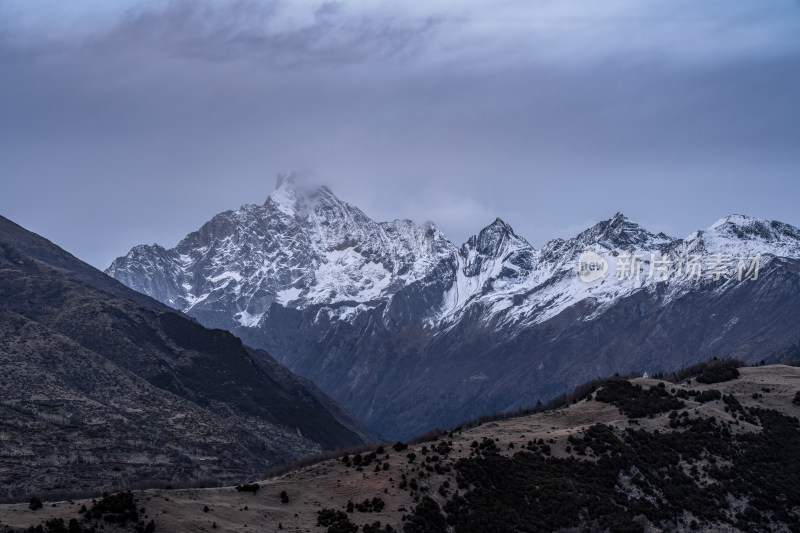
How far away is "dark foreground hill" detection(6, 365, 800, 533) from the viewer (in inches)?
4353

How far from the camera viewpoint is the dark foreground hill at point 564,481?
363 feet

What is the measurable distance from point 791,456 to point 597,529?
2119 inches

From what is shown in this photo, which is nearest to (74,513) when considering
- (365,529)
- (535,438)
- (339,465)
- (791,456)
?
(365,529)

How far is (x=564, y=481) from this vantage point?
135875 millimetres

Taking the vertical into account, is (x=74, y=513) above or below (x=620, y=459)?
below

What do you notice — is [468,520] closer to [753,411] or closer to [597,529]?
[597,529]

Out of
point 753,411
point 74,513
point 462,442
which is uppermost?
point 753,411

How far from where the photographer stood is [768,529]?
13788cm

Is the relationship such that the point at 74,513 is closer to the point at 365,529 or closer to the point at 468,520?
the point at 365,529

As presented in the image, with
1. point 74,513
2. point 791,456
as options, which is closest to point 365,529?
point 74,513

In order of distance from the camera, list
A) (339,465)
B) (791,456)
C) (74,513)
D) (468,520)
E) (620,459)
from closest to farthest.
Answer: (74,513), (468,520), (339,465), (620,459), (791,456)

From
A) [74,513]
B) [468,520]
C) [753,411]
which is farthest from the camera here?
[753,411]

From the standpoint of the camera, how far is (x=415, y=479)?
12656 cm

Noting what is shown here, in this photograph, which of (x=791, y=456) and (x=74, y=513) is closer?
(x=74, y=513)
